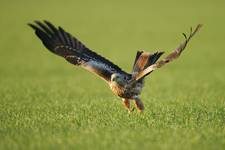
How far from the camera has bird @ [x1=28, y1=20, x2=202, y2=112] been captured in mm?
8805

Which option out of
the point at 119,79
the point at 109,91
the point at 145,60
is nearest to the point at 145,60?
the point at 145,60

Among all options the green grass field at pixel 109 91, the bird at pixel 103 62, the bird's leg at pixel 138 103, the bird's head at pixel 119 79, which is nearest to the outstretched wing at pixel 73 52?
the bird at pixel 103 62

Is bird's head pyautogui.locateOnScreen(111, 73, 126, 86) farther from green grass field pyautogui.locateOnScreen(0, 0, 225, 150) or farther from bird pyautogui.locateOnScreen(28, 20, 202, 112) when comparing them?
green grass field pyautogui.locateOnScreen(0, 0, 225, 150)

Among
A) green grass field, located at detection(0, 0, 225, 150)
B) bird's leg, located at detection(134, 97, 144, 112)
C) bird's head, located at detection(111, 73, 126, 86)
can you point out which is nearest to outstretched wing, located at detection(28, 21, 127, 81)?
bird's head, located at detection(111, 73, 126, 86)

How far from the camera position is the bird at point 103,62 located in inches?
347

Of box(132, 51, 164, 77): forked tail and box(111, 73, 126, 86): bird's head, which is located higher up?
box(132, 51, 164, 77): forked tail

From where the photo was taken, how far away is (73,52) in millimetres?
9500

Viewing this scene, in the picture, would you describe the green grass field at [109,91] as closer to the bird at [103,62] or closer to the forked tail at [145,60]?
the bird at [103,62]

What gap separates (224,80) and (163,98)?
12.6 feet

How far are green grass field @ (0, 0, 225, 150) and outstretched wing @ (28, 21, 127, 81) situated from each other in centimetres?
74

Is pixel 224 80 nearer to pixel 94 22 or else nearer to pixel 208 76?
pixel 208 76

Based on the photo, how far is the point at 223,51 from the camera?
23547 millimetres

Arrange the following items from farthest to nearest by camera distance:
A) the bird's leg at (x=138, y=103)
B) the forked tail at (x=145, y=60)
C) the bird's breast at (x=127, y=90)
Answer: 1. the forked tail at (x=145, y=60)
2. the bird's leg at (x=138, y=103)
3. the bird's breast at (x=127, y=90)

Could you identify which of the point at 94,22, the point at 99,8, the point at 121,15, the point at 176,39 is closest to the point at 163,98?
the point at 176,39
